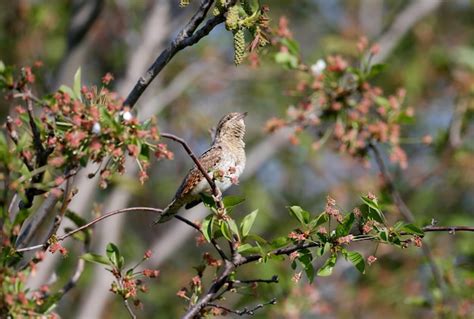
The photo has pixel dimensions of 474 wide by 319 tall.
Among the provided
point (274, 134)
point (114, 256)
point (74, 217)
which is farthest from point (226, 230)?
point (274, 134)

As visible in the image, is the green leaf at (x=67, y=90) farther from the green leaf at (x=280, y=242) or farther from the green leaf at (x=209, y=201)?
the green leaf at (x=280, y=242)

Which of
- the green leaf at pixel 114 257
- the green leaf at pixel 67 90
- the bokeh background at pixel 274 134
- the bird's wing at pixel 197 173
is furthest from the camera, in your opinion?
the bokeh background at pixel 274 134

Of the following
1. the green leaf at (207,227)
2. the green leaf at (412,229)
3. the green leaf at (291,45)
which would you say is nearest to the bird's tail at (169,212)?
the green leaf at (207,227)

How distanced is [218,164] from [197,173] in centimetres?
33

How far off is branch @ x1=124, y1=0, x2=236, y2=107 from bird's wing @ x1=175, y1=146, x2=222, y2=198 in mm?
666

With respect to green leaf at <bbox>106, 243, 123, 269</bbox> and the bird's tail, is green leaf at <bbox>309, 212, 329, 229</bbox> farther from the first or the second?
the bird's tail

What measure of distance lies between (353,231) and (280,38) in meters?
2.03

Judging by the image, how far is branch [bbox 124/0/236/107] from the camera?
2.79m

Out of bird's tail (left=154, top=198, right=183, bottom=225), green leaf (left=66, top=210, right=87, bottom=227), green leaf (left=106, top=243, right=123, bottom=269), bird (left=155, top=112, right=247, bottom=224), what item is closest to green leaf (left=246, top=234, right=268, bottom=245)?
bird (left=155, top=112, right=247, bottom=224)

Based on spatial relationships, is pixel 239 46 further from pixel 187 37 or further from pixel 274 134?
pixel 274 134

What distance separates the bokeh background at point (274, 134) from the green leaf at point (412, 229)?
7.29ft

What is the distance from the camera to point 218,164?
400cm

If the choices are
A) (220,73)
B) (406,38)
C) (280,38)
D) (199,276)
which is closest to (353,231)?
(199,276)

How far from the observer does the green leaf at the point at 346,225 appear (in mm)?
2689
